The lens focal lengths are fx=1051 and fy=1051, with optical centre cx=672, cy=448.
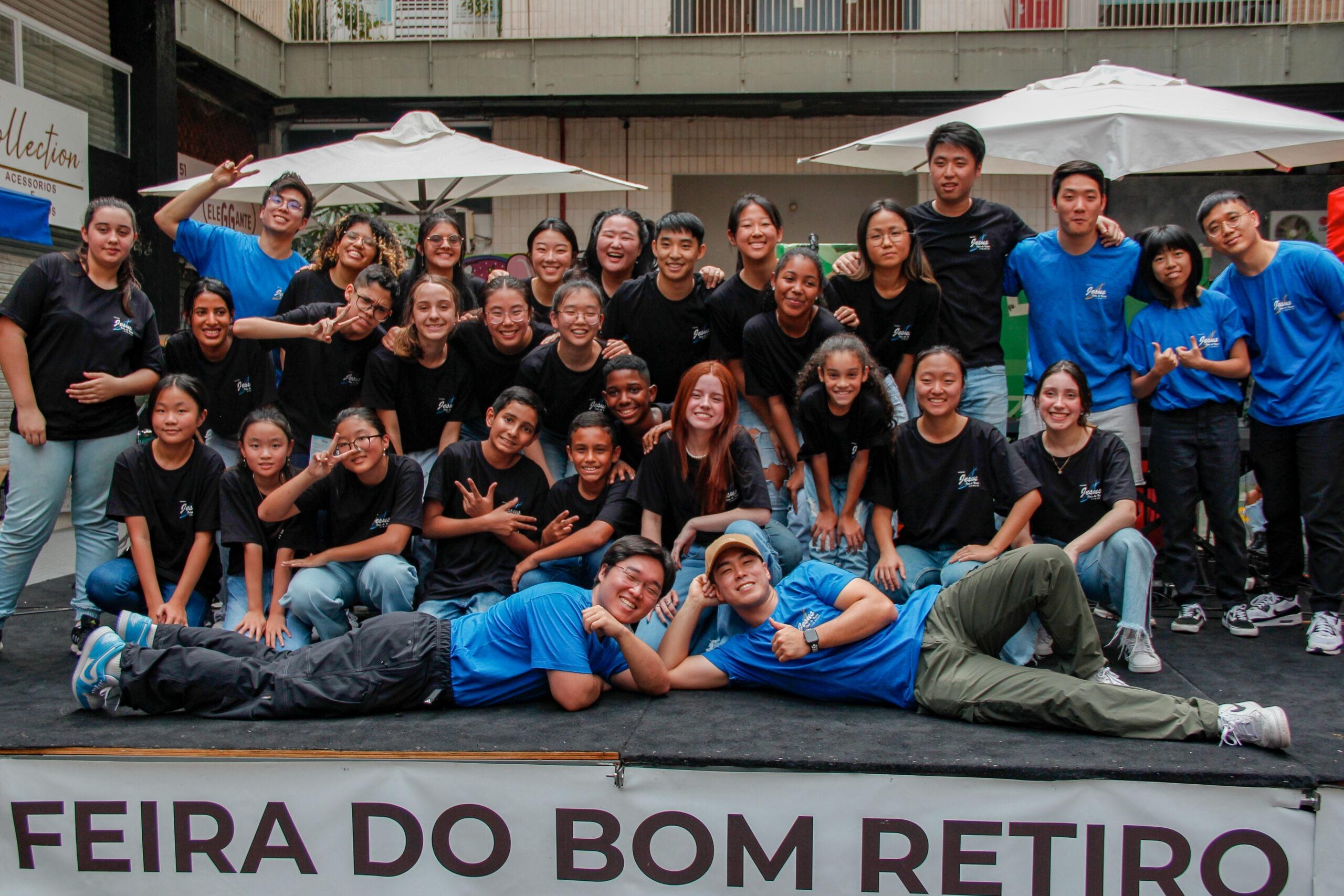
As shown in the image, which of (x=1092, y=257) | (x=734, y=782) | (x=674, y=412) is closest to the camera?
(x=734, y=782)

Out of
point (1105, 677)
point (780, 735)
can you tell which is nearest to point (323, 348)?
point (780, 735)

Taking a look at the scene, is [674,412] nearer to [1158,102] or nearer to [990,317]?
[990,317]

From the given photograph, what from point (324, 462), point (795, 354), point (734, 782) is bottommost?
point (734, 782)

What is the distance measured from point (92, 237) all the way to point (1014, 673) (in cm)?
377

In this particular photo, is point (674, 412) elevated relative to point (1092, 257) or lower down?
lower down

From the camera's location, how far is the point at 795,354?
439 cm

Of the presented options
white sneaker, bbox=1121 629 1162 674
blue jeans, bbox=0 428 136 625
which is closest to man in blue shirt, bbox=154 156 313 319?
blue jeans, bbox=0 428 136 625

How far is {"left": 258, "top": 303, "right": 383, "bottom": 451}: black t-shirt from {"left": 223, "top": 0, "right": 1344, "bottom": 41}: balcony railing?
24.6 feet

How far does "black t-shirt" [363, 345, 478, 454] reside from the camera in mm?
4496

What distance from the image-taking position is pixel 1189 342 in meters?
4.40

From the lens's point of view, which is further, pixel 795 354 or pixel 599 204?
pixel 599 204

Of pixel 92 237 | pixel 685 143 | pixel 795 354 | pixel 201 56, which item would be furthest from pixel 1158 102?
pixel 201 56

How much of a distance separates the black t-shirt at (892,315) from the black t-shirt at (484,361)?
141cm

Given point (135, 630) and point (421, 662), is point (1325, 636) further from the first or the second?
point (135, 630)
